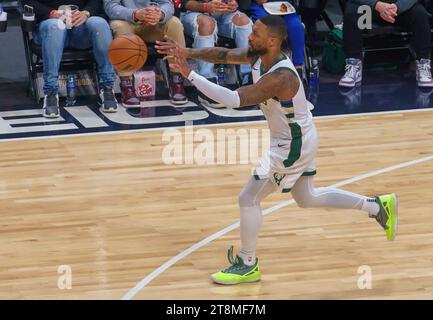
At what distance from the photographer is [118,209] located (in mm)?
9031

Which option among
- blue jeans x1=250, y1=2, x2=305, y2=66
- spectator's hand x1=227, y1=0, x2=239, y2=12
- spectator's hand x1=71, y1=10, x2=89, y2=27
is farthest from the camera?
blue jeans x1=250, y1=2, x2=305, y2=66

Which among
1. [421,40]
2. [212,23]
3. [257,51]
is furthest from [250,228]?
[421,40]

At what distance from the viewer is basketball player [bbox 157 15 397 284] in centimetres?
723

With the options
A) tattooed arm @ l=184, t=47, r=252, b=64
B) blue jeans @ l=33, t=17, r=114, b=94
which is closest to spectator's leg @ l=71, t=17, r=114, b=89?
blue jeans @ l=33, t=17, r=114, b=94

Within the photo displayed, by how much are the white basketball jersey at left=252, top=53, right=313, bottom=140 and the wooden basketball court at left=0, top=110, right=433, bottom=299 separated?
978 mm

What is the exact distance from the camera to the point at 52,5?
11672mm

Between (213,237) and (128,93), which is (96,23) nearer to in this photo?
(128,93)

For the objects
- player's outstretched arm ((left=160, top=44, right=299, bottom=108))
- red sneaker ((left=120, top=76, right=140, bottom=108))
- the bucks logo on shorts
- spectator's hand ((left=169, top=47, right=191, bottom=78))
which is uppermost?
spectator's hand ((left=169, top=47, right=191, bottom=78))

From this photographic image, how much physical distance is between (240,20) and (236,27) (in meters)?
0.09

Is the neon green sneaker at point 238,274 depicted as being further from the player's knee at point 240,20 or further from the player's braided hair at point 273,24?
the player's knee at point 240,20

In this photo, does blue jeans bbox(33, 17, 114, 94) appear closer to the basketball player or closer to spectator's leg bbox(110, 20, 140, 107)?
spectator's leg bbox(110, 20, 140, 107)

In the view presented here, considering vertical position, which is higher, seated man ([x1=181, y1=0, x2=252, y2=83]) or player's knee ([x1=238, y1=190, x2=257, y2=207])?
player's knee ([x1=238, y1=190, x2=257, y2=207])

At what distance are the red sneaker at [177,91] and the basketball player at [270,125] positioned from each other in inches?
162

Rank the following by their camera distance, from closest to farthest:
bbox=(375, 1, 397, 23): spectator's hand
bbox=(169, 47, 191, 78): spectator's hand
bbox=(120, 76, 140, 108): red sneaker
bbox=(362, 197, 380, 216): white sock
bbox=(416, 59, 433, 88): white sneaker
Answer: bbox=(169, 47, 191, 78): spectator's hand, bbox=(362, 197, 380, 216): white sock, bbox=(120, 76, 140, 108): red sneaker, bbox=(375, 1, 397, 23): spectator's hand, bbox=(416, 59, 433, 88): white sneaker
